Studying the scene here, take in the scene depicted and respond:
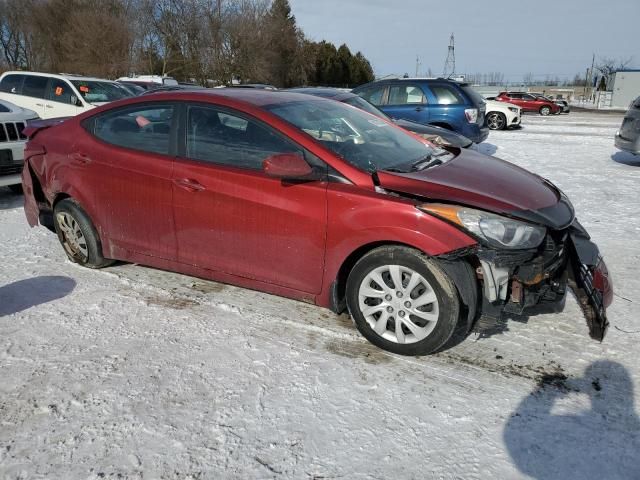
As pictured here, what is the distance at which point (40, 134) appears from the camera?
4746 mm

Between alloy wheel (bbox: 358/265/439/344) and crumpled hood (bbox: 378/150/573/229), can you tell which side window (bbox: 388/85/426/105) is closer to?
crumpled hood (bbox: 378/150/573/229)

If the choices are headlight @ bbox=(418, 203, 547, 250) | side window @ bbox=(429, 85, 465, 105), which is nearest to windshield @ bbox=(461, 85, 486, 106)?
side window @ bbox=(429, 85, 465, 105)

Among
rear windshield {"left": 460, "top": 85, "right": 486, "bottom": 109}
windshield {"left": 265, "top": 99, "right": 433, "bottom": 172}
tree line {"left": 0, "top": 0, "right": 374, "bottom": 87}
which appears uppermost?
tree line {"left": 0, "top": 0, "right": 374, "bottom": 87}

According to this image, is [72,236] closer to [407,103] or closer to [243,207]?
[243,207]

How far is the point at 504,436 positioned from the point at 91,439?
78.6 inches

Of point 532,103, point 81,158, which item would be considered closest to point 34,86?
point 81,158

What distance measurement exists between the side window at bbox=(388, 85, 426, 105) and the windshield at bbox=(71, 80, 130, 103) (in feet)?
21.3

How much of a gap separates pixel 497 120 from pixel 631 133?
834 cm

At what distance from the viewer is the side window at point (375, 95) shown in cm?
1122

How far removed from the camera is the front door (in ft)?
→ 11.0

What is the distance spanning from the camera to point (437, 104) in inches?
415

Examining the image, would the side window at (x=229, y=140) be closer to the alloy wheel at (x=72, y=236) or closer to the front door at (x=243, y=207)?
the front door at (x=243, y=207)

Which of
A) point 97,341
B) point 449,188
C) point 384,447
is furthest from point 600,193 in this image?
point 97,341

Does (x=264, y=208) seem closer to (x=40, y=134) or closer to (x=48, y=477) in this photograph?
(x=48, y=477)
